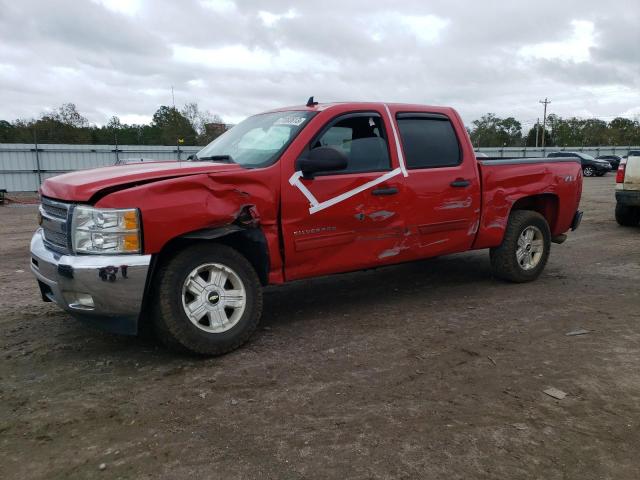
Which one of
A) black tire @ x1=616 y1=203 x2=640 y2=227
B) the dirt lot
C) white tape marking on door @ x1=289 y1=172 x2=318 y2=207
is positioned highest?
white tape marking on door @ x1=289 y1=172 x2=318 y2=207

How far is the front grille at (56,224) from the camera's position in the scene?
356 centimetres

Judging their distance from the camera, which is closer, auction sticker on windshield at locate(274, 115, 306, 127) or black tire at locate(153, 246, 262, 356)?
black tire at locate(153, 246, 262, 356)

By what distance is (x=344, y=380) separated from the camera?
346 centimetres

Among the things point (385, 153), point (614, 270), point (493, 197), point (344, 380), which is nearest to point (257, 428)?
point (344, 380)

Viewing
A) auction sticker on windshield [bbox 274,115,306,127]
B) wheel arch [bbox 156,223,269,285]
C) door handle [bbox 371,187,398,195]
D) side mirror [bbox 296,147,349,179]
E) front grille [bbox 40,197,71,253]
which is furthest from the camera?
door handle [bbox 371,187,398,195]

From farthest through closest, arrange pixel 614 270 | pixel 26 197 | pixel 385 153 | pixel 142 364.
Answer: pixel 26 197
pixel 614 270
pixel 385 153
pixel 142 364

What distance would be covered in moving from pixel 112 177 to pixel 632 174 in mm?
9473

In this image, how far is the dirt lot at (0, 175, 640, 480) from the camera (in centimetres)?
259

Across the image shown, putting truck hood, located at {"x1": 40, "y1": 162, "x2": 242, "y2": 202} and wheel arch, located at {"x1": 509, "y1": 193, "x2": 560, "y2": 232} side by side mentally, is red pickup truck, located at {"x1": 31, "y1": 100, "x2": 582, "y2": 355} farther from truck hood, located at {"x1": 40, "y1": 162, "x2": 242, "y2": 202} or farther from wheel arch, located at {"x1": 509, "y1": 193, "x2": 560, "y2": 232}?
wheel arch, located at {"x1": 509, "y1": 193, "x2": 560, "y2": 232}

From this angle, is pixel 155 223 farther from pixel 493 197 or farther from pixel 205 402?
pixel 493 197

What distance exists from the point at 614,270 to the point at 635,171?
13.1ft

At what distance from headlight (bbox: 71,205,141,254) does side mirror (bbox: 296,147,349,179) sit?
1340 mm

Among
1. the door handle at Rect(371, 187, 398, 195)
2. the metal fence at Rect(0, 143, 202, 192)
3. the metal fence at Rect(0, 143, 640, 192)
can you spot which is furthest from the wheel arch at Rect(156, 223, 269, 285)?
the metal fence at Rect(0, 143, 640, 192)

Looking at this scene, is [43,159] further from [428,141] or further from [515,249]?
[515,249]
